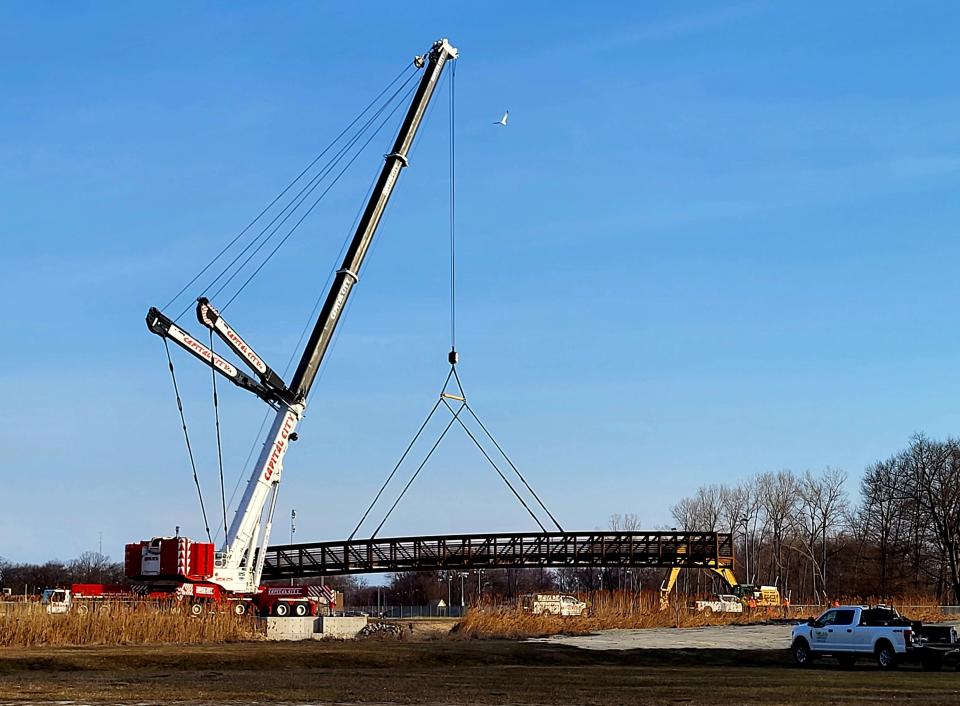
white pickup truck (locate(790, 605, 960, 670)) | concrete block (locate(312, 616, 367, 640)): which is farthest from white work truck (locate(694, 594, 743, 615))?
white pickup truck (locate(790, 605, 960, 670))

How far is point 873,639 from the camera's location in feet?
109

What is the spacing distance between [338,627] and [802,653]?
21566mm

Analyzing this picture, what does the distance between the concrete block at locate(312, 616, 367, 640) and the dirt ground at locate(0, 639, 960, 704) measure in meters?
7.85

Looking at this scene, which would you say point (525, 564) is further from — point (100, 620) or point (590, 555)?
point (100, 620)

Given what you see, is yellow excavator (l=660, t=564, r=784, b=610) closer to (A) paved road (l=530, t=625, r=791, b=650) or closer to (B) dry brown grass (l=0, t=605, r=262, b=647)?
(A) paved road (l=530, t=625, r=791, b=650)

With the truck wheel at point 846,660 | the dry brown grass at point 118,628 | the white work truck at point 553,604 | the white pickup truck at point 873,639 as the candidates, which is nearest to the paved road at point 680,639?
the white work truck at point 553,604

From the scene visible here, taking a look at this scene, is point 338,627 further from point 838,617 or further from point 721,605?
point 721,605

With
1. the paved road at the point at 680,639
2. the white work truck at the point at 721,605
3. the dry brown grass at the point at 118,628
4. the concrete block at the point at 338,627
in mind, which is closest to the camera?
the dry brown grass at the point at 118,628

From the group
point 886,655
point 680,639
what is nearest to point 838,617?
point 886,655

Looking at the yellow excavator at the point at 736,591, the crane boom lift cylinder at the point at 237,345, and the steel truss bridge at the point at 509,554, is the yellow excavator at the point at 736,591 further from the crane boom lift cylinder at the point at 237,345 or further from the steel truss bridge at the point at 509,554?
the crane boom lift cylinder at the point at 237,345

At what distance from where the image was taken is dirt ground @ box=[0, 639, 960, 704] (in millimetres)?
21984

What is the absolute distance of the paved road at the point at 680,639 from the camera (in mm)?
40781

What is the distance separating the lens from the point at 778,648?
41125 millimetres

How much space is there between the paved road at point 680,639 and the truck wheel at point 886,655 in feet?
24.4
